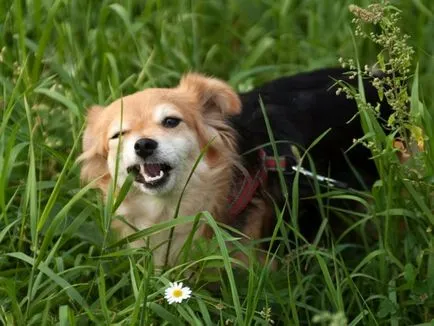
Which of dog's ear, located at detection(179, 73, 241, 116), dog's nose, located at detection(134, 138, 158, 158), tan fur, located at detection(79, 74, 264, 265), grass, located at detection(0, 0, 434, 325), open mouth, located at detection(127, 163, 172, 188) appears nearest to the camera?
grass, located at detection(0, 0, 434, 325)

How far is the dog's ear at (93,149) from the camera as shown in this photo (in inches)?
148

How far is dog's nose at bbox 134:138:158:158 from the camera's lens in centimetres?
344

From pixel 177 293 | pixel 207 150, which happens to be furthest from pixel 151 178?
pixel 177 293

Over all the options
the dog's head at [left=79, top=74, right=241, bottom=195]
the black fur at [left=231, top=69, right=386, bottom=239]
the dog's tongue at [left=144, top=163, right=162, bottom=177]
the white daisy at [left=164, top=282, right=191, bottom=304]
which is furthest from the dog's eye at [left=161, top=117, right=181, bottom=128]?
the white daisy at [left=164, top=282, right=191, bottom=304]

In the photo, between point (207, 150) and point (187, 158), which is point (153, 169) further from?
point (207, 150)

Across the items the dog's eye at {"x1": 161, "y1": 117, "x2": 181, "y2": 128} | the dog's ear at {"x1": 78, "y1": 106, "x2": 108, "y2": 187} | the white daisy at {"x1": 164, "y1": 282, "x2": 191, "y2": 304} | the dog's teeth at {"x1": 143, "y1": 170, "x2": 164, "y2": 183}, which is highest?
the dog's ear at {"x1": 78, "y1": 106, "x2": 108, "y2": 187}

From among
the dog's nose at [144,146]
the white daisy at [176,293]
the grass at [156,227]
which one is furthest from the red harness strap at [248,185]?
the white daisy at [176,293]

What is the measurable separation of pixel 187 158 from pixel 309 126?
63cm

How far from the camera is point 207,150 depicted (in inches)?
148

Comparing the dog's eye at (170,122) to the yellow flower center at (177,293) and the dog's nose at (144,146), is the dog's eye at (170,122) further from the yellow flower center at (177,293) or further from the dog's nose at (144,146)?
the yellow flower center at (177,293)

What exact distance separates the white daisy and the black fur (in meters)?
0.88

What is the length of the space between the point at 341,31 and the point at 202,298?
264cm

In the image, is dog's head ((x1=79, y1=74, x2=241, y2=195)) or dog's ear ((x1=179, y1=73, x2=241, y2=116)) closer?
dog's head ((x1=79, y1=74, x2=241, y2=195))

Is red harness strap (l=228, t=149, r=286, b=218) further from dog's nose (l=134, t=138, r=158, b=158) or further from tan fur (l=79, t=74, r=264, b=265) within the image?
dog's nose (l=134, t=138, r=158, b=158)
